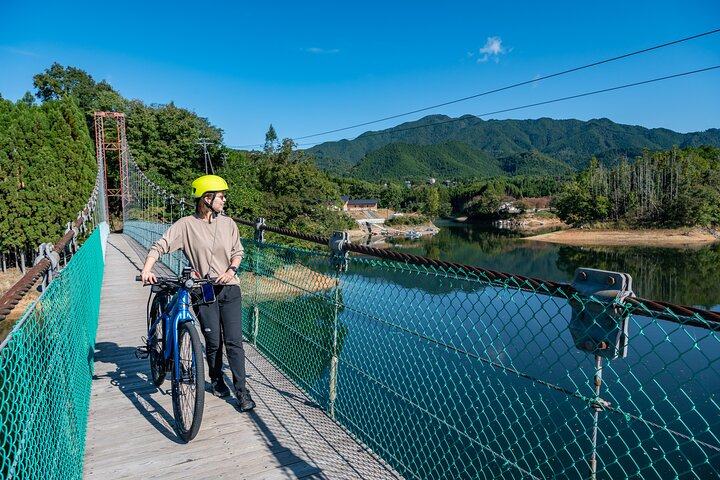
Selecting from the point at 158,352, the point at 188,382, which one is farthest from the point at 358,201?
the point at 188,382

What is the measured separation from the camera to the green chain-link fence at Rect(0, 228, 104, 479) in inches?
56.2

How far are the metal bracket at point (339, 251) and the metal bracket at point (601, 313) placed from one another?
5.08 feet

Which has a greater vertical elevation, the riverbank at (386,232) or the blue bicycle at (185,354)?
the blue bicycle at (185,354)

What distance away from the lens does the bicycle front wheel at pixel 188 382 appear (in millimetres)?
2549

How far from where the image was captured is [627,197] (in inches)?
2468

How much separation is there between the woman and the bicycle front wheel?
0.17 m

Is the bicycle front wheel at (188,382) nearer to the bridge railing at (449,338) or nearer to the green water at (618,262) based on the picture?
the bridge railing at (449,338)

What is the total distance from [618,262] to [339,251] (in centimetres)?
4256

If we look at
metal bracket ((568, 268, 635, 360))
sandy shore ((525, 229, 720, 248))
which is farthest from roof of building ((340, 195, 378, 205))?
metal bracket ((568, 268, 635, 360))

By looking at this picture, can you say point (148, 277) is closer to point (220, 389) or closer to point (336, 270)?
point (220, 389)

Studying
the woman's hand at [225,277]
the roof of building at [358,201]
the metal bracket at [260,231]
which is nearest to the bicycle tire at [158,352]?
the woman's hand at [225,277]

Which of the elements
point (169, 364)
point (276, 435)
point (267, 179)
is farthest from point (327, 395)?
point (267, 179)

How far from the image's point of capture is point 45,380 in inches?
74.2

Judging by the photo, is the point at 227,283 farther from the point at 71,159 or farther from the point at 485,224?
the point at 485,224
